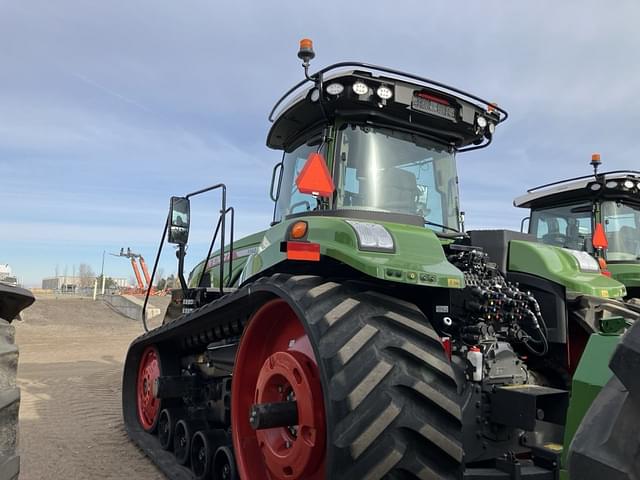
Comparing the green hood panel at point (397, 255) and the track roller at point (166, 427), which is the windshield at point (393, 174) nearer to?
the green hood panel at point (397, 255)

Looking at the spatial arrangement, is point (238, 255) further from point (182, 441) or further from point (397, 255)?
point (397, 255)

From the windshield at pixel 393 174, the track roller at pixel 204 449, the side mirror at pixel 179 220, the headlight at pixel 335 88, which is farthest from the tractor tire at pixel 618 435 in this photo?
the side mirror at pixel 179 220

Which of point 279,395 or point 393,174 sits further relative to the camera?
point 393,174

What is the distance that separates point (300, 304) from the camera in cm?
274

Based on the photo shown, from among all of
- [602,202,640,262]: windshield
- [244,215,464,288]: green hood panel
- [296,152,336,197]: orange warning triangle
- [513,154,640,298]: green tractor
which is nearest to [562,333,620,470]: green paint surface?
[244,215,464,288]: green hood panel

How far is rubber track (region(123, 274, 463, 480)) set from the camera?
2346 mm

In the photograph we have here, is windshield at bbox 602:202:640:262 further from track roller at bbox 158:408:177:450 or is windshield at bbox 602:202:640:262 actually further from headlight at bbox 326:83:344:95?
track roller at bbox 158:408:177:450

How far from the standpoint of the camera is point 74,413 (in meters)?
6.89

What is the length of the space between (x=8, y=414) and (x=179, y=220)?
112 inches

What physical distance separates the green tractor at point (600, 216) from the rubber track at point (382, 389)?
5.64 meters

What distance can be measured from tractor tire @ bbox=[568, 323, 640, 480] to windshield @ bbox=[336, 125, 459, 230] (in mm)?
2498

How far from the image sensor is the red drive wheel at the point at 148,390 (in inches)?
220


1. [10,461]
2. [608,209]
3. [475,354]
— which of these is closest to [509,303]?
[475,354]

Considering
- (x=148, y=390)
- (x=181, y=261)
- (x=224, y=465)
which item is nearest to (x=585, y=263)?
(x=224, y=465)
